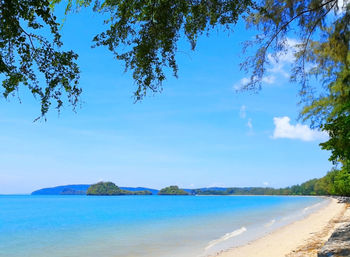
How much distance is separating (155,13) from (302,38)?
381 cm

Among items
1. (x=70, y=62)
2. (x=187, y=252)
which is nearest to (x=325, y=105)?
(x=187, y=252)

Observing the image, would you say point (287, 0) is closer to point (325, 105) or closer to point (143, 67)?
point (143, 67)

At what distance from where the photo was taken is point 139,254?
→ 1578 cm

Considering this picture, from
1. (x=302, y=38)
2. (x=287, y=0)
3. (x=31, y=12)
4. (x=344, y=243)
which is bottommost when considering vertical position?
(x=344, y=243)

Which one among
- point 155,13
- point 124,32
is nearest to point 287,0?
point 155,13

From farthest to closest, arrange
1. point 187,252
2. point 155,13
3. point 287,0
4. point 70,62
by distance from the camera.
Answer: point 187,252 < point 287,0 < point 155,13 < point 70,62

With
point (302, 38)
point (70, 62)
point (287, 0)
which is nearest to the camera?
point (70, 62)

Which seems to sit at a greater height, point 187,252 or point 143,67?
point 143,67

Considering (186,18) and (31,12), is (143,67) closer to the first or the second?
(186,18)

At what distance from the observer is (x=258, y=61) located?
6.48 m

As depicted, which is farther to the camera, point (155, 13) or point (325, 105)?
point (325, 105)

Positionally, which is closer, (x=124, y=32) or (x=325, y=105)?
(x=124, y=32)

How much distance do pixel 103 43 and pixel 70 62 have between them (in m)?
0.68

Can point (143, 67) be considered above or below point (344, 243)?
above
